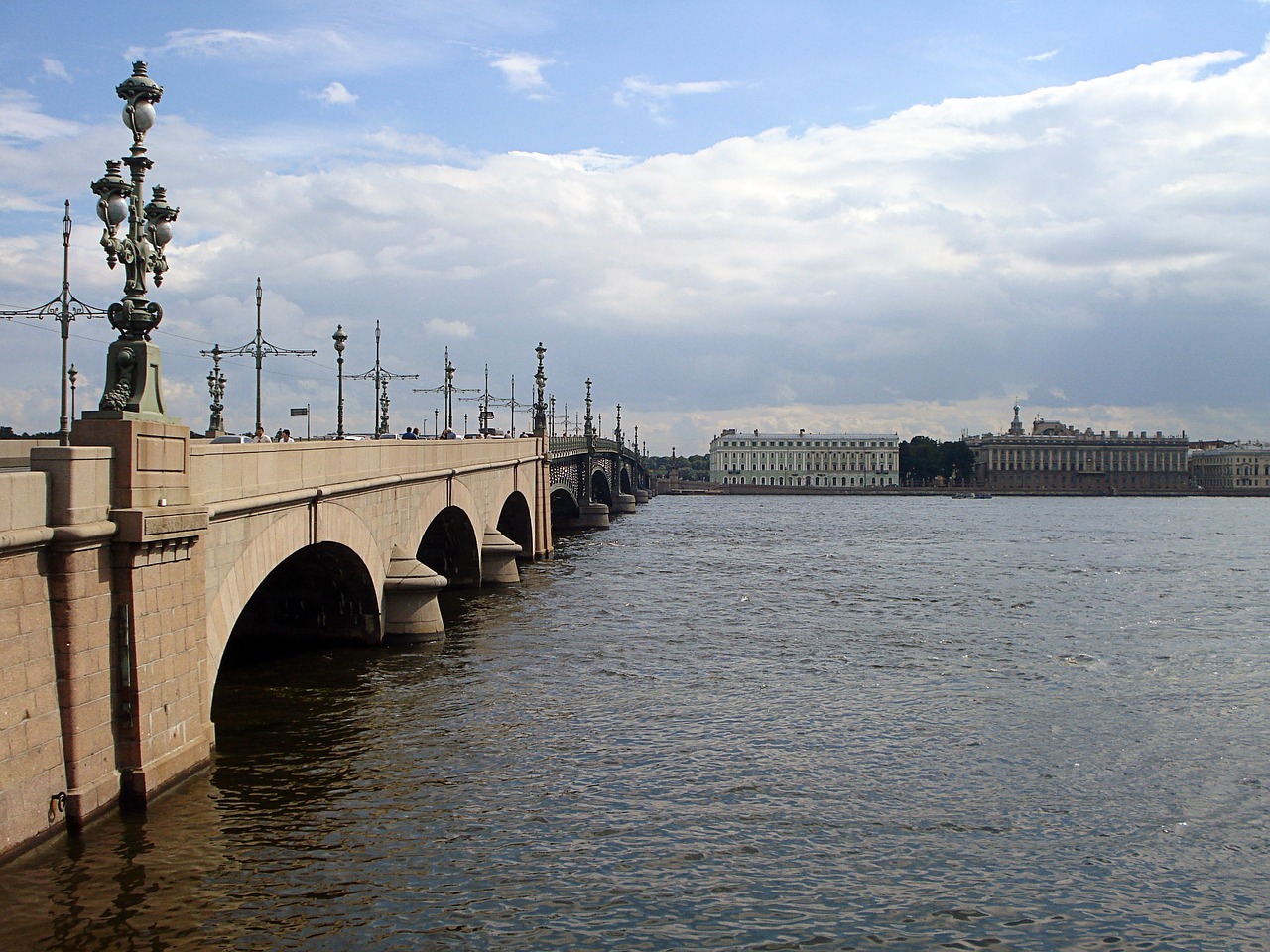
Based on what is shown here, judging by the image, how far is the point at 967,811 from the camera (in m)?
14.0

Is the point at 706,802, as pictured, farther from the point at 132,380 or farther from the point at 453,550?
the point at 453,550

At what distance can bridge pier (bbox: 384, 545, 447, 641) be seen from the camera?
2448 centimetres

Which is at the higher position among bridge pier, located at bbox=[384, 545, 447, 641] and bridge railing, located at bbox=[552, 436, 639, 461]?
bridge railing, located at bbox=[552, 436, 639, 461]

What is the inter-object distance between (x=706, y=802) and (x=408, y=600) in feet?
39.3

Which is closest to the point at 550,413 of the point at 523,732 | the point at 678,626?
the point at 678,626

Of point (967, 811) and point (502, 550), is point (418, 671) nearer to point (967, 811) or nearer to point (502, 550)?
point (967, 811)

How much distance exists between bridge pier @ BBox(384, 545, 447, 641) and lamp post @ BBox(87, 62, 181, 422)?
1162 cm

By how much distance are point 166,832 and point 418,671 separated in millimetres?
9801

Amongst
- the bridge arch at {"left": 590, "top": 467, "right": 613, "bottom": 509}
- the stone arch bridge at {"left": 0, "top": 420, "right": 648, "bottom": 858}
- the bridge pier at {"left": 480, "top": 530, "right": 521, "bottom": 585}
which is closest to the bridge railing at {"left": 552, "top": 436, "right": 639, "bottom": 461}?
the bridge arch at {"left": 590, "top": 467, "right": 613, "bottom": 509}

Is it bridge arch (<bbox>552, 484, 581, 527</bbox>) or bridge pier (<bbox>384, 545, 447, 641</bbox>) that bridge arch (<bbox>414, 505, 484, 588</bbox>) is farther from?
bridge arch (<bbox>552, 484, 581, 527</bbox>)

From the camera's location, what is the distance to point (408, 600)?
24.8 meters

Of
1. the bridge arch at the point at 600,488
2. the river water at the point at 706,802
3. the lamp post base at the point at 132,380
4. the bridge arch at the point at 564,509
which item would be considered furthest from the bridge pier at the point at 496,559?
the bridge arch at the point at 600,488

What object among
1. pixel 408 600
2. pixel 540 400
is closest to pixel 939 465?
pixel 540 400

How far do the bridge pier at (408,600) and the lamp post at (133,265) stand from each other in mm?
11624
